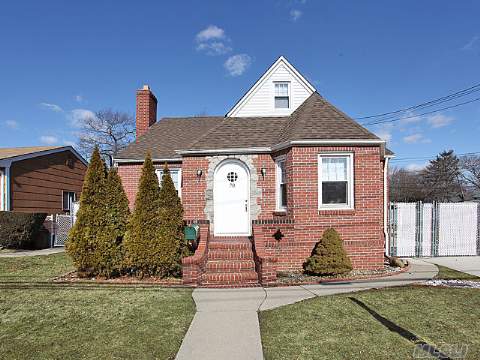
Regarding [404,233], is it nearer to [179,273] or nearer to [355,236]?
[355,236]

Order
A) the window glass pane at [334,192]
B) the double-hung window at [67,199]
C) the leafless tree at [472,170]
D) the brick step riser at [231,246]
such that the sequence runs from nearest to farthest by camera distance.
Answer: the brick step riser at [231,246] → the window glass pane at [334,192] → the double-hung window at [67,199] → the leafless tree at [472,170]

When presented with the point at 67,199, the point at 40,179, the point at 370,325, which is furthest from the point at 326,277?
the point at 67,199

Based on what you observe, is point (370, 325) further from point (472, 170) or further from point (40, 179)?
point (472, 170)

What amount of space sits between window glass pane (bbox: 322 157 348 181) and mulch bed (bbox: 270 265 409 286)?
271 centimetres

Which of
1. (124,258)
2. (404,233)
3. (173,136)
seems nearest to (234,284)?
(124,258)

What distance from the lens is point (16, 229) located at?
542 inches

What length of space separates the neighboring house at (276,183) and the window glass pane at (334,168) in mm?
30

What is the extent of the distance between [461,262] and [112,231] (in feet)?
36.4

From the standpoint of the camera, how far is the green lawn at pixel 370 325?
3.96m

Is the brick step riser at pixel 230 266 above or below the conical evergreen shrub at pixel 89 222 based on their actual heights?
below

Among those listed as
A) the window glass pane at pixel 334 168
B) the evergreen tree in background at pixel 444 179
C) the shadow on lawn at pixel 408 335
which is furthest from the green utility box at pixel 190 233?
the evergreen tree in background at pixel 444 179

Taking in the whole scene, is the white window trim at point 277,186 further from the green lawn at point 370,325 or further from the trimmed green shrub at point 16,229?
the trimmed green shrub at point 16,229

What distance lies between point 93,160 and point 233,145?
4.50 meters

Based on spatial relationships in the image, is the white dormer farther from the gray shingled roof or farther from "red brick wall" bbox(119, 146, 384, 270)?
"red brick wall" bbox(119, 146, 384, 270)
